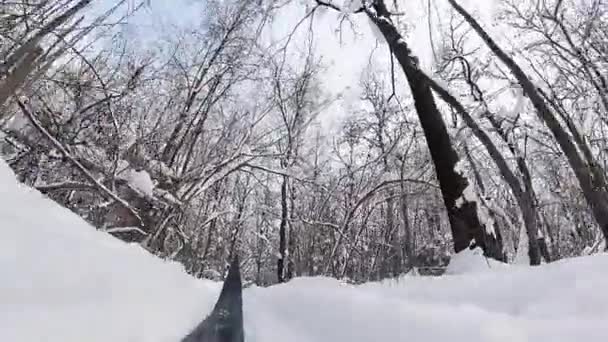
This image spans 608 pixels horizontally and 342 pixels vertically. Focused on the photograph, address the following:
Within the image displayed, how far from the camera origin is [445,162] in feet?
15.8

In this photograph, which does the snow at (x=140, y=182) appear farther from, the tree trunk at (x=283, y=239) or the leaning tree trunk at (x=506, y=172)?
the tree trunk at (x=283, y=239)

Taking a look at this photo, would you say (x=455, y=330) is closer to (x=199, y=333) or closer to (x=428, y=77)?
(x=199, y=333)

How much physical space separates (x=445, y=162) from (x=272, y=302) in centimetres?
360

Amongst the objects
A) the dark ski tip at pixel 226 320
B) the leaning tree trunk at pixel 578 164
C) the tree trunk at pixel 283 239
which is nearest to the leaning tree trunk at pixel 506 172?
the leaning tree trunk at pixel 578 164

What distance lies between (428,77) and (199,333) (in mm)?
4520

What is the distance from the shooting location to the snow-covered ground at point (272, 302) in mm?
1155

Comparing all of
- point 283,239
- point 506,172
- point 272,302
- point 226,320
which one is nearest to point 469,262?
point 506,172

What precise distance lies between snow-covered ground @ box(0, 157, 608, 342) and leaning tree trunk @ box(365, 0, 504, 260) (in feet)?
9.45

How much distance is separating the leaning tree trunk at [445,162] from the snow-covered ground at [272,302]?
2.88 meters

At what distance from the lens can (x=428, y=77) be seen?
5.20 metres

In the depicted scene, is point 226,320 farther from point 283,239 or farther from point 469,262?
point 283,239

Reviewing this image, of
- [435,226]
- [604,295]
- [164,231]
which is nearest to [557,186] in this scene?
[435,226]

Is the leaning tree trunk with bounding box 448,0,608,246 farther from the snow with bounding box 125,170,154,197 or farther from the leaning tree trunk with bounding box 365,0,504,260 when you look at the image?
the snow with bounding box 125,170,154,197

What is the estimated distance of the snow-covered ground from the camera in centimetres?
116
